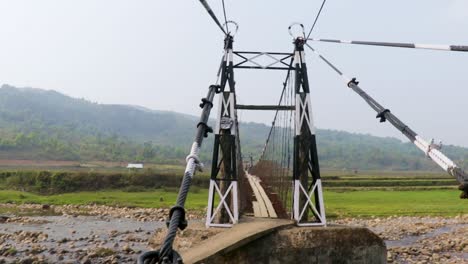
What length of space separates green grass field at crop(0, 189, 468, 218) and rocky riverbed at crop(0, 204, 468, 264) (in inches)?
104

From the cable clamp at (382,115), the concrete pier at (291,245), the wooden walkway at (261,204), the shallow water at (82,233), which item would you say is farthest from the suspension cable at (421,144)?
the shallow water at (82,233)

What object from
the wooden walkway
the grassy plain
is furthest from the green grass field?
the wooden walkway

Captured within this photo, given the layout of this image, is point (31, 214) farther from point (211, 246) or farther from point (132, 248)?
point (211, 246)

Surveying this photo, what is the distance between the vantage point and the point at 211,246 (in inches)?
333

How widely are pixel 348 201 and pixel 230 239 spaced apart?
32.4 m

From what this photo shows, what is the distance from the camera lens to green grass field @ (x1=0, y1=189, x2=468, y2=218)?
110 feet

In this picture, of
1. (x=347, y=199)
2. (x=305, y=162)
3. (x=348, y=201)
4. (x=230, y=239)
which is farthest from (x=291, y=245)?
(x=347, y=199)

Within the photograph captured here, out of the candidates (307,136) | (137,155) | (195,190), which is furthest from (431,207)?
(137,155)

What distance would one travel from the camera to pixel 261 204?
16328 millimetres

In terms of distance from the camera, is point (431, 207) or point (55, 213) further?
point (431, 207)

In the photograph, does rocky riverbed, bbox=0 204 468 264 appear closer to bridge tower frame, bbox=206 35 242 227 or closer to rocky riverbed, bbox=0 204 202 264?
rocky riverbed, bbox=0 204 202 264

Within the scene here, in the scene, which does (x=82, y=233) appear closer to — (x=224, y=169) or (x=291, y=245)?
(x=224, y=169)

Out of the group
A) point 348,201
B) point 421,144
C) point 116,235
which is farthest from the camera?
point 348,201

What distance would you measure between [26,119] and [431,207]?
182 m
